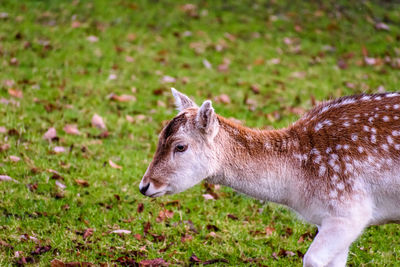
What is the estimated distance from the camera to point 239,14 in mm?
13391

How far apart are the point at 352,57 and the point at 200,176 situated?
777cm

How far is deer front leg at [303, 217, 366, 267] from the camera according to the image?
4.07 m

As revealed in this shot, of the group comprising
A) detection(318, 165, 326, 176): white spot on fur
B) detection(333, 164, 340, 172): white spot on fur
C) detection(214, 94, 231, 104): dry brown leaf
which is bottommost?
detection(214, 94, 231, 104): dry brown leaf

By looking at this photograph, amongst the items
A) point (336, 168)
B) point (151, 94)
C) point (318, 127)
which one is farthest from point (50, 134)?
point (336, 168)

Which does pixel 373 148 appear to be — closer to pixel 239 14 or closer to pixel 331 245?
pixel 331 245

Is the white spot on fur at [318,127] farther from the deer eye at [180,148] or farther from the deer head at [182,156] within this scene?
the deer eye at [180,148]

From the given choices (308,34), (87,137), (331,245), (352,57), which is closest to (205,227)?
(331,245)

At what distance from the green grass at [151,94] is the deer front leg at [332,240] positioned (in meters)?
1.00

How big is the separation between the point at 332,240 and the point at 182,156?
4.25 feet

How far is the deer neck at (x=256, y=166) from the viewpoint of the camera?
4.52m

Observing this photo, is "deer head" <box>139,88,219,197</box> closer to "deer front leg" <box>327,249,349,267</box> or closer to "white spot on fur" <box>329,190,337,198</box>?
"white spot on fur" <box>329,190,337,198</box>

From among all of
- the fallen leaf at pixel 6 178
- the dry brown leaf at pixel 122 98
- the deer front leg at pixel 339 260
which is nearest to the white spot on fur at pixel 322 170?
the deer front leg at pixel 339 260

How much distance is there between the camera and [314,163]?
4.43 meters

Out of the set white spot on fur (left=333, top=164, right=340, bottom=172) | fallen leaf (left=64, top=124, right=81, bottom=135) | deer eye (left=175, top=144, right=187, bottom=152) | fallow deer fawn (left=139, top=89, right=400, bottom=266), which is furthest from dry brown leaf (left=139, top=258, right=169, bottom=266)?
fallen leaf (left=64, top=124, right=81, bottom=135)
